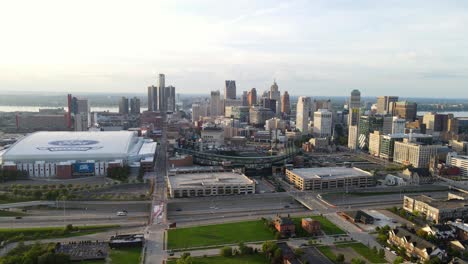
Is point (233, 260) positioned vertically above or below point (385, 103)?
below

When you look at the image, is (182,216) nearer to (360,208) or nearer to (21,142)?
(360,208)

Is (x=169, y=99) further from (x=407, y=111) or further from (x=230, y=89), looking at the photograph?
(x=407, y=111)

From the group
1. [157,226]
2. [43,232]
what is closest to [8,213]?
[43,232]

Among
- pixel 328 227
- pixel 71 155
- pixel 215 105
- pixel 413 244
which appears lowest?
pixel 328 227

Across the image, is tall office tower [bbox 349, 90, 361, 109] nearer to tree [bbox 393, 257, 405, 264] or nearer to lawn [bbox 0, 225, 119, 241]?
tree [bbox 393, 257, 405, 264]

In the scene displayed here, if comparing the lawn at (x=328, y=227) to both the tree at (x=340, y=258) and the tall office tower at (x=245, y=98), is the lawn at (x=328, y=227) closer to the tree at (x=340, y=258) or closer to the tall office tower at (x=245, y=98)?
the tree at (x=340, y=258)

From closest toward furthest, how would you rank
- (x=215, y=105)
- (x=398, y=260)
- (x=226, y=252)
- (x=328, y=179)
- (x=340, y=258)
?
(x=398, y=260) < (x=340, y=258) < (x=226, y=252) < (x=328, y=179) < (x=215, y=105)

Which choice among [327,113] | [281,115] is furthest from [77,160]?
[281,115]
